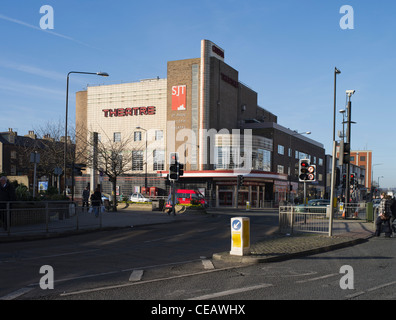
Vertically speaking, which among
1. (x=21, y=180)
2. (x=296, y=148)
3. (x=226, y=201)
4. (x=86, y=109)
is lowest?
(x=226, y=201)

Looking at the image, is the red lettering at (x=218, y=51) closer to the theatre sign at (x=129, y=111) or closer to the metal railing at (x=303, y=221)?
the theatre sign at (x=129, y=111)

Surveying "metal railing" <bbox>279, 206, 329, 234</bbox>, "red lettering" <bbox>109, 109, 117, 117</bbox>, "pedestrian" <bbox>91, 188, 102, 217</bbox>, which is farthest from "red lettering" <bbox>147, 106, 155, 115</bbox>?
"metal railing" <bbox>279, 206, 329, 234</bbox>

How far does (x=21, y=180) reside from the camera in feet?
83.0

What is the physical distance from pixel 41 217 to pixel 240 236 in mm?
8100

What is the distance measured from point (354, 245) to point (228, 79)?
45.2 metres

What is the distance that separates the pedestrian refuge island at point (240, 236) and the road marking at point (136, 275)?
8.85ft

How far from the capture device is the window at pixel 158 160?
183 ft

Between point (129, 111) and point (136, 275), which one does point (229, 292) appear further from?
point (129, 111)

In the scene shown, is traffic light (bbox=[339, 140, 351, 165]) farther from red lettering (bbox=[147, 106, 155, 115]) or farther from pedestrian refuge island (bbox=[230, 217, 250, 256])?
red lettering (bbox=[147, 106, 155, 115])

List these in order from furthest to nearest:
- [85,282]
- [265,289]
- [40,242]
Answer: [40,242], [85,282], [265,289]

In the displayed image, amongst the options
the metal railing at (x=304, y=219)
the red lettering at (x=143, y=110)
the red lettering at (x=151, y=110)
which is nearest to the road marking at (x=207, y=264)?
the metal railing at (x=304, y=219)

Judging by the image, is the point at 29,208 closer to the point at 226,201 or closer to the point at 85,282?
the point at 85,282

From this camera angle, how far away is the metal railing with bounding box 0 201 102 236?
43.4 ft
